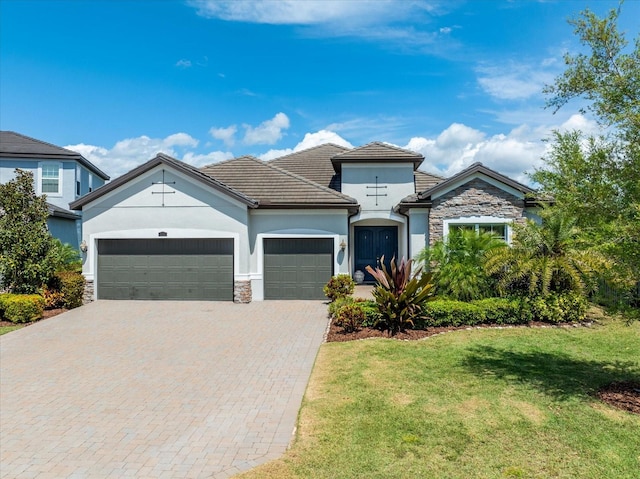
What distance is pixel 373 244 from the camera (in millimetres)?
20688

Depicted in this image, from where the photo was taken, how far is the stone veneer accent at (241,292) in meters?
→ 16.6

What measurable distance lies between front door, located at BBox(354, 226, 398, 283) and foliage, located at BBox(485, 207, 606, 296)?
7.54 metres

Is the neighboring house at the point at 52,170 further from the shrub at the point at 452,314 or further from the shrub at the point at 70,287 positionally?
the shrub at the point at 452,314

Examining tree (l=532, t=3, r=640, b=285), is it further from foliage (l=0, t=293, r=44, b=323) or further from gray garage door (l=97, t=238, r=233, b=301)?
foliage (l=0, t=293, r=44, b=323)

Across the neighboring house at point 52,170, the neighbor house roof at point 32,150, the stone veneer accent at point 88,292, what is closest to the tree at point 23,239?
the stone veneer accent at point 88,292

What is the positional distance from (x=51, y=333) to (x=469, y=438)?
12.0 m

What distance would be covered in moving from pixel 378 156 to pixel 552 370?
1305 cm

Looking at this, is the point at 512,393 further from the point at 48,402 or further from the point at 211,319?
the point at 211,319

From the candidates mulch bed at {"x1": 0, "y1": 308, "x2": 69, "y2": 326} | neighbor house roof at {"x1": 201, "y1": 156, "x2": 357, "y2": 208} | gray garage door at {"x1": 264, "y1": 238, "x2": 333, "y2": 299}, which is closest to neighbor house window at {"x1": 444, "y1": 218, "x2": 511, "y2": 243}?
neighbor house roof at {"x1": 201, "y1": 156, "x2": 357, "y2": 208}

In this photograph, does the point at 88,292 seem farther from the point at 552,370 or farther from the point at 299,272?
the point at 552,370

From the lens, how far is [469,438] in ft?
18.0

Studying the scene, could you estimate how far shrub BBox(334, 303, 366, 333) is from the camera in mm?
11469

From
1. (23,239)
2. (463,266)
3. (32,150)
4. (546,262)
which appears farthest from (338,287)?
(32,150)

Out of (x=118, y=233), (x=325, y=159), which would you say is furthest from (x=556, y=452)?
(x=325, y=159)
